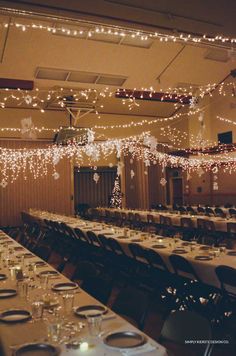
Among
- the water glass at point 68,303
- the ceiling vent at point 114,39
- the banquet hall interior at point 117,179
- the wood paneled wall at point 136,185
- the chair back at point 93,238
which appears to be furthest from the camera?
the wood paneled wall at point 136,185

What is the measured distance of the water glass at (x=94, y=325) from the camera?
7.47 ft

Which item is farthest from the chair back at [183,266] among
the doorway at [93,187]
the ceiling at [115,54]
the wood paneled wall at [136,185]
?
the doorway at [93,187]

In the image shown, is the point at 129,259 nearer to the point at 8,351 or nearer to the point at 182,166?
the point at 8,351

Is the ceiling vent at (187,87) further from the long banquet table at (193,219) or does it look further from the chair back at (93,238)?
the chair back at (93,238)

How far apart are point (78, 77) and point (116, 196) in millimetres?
5146

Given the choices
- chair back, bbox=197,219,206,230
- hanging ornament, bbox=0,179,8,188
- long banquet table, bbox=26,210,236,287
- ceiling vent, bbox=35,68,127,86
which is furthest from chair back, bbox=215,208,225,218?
hanging ornament, bbox=0,179,8,188

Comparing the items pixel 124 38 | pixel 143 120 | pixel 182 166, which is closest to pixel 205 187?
pixel 182 166

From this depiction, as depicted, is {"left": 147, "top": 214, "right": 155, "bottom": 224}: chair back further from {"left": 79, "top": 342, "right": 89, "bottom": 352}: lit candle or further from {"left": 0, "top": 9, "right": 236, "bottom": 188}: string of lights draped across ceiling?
{"left": 79, "top": 342, "right": 89, "bottom": 352}: lit candle

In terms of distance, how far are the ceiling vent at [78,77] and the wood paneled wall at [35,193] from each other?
2.98 meters

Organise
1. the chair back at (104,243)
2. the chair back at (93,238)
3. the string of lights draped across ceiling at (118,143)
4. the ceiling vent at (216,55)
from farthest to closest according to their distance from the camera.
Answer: the string of lights draped across ceiling at (118,143)
the ceiling vent at (216,55)
the chair back at (93,238)
the chair back at (104,243)

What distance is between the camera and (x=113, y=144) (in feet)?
46.5

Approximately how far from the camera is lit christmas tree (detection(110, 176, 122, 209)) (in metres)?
15.0

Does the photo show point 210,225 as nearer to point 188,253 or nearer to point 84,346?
point 188,253

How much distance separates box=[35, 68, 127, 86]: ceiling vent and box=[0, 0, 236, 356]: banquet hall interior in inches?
1.6
